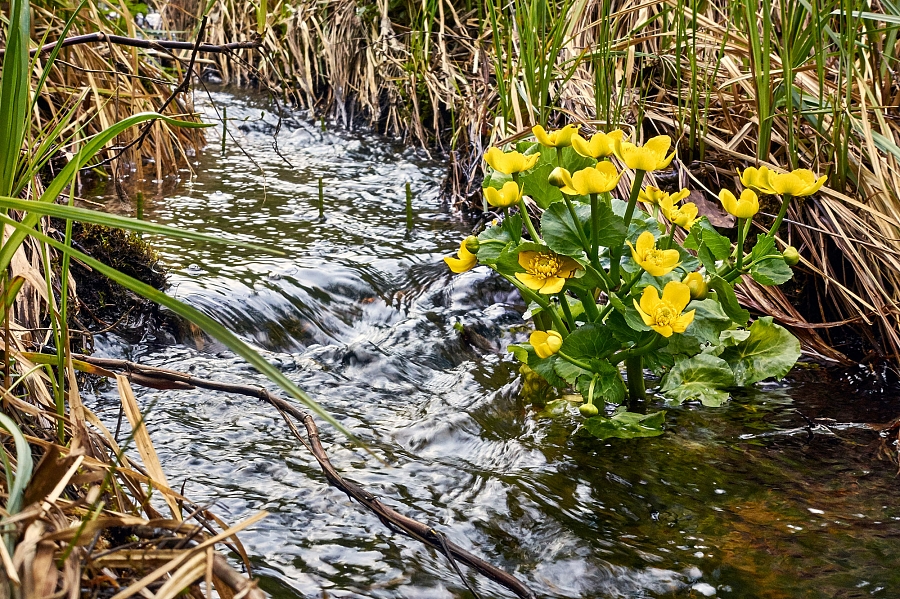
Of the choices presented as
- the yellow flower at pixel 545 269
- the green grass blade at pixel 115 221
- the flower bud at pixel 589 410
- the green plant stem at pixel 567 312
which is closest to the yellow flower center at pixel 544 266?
the yellow flower at pixel 545 269

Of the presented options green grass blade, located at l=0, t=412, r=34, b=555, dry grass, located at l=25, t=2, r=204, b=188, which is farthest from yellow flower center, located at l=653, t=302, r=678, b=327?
dry grass, located at l=25, t=2, r=204, b=188

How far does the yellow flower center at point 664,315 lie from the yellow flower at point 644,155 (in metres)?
0.31

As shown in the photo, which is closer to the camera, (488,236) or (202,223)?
(488,236)

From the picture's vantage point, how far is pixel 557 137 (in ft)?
6.31

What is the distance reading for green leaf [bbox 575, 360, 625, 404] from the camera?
1896 millimetres

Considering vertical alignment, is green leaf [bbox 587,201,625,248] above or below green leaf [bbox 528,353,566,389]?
above

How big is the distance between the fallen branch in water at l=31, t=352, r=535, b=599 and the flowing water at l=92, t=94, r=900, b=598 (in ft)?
0.64

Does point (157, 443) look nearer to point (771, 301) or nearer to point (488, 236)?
point (488, 236)

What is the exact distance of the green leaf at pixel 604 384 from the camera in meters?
1.90

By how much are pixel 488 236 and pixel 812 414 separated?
1.07m

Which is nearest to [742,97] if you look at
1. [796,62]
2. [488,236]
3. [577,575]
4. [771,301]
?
[796,62]

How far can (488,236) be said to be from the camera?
6.63 feet

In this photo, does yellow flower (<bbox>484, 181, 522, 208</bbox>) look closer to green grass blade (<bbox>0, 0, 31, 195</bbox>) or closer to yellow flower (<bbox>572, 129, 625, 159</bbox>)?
yellow flower (<bbox>572, 129, 625, 159</bbox>)

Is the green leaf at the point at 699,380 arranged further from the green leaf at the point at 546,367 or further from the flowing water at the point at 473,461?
the green leaf at the point at 546,367
